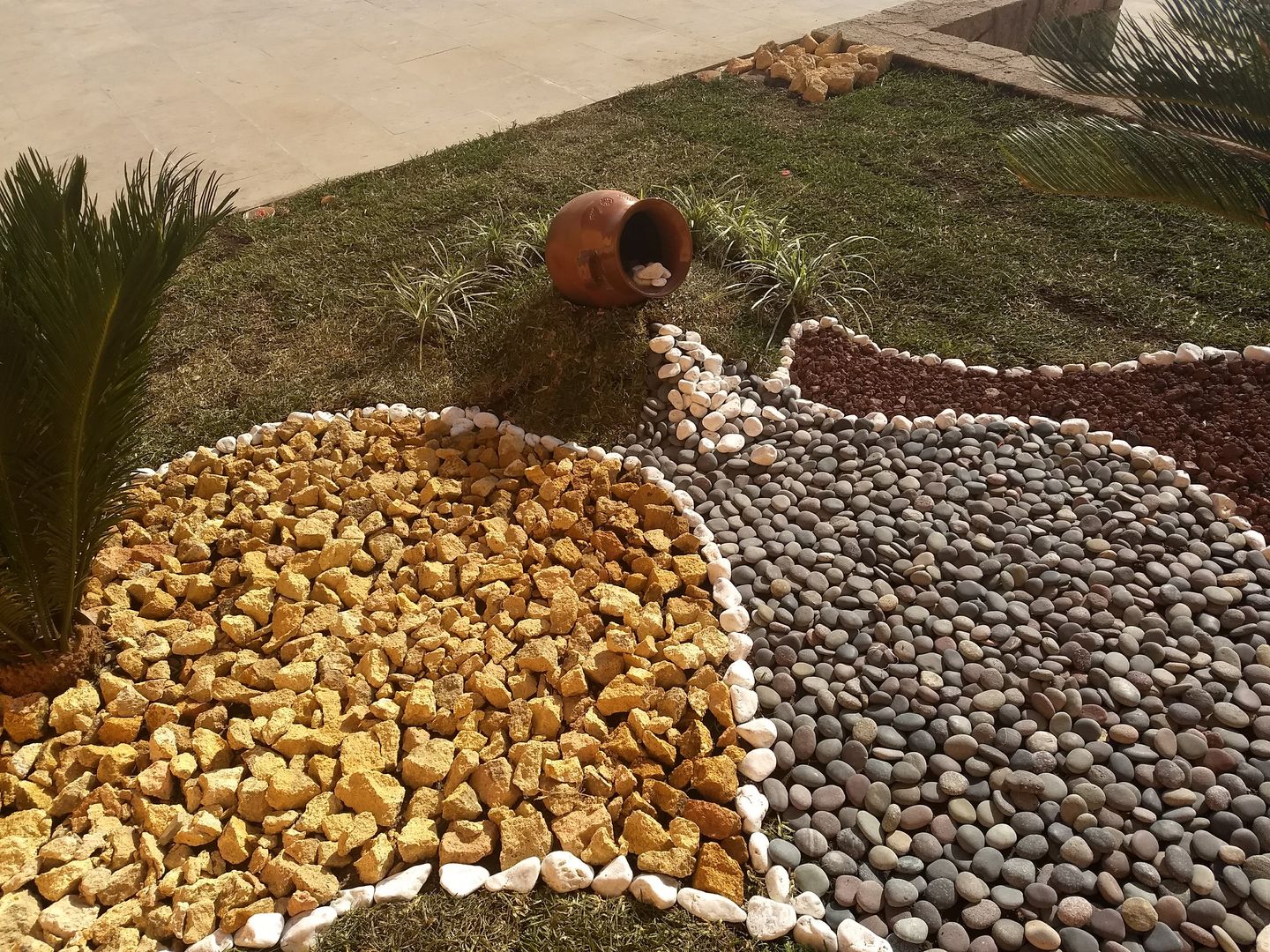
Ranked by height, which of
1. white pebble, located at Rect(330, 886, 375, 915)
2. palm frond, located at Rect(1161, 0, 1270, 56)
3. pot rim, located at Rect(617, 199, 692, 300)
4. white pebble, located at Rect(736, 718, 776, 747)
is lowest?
white pebble, located at Rect(330, 886, 375, 915)

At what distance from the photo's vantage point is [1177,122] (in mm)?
2842

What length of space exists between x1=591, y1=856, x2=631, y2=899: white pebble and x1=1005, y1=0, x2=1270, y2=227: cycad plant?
7.86ft

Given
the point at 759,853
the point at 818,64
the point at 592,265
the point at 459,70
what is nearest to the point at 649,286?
the point at 592,265

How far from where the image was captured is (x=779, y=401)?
3.59 metres

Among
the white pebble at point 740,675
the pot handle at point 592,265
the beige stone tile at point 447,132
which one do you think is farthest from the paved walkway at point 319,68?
the white pebble at point 740,675

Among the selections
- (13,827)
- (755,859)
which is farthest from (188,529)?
(755,859)

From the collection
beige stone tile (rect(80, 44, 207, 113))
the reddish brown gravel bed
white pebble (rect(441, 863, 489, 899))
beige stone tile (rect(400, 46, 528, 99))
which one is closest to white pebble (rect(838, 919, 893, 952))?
white pebble (rect(441, 863, 489, 899))

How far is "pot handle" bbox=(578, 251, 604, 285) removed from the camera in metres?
3.57

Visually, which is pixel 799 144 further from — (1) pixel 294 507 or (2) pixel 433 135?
(1) pixel 294 507

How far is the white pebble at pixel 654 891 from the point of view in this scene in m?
2.10

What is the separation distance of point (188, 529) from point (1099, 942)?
2.79 metres

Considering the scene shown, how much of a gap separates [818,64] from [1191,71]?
4.16 meters

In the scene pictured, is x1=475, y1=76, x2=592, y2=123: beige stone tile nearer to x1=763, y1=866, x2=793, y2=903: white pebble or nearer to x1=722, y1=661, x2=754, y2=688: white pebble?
x1=722, y1=661, x2=754, y2=688: white pebble

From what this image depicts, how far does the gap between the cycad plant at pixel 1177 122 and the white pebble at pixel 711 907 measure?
2345 millimetres
